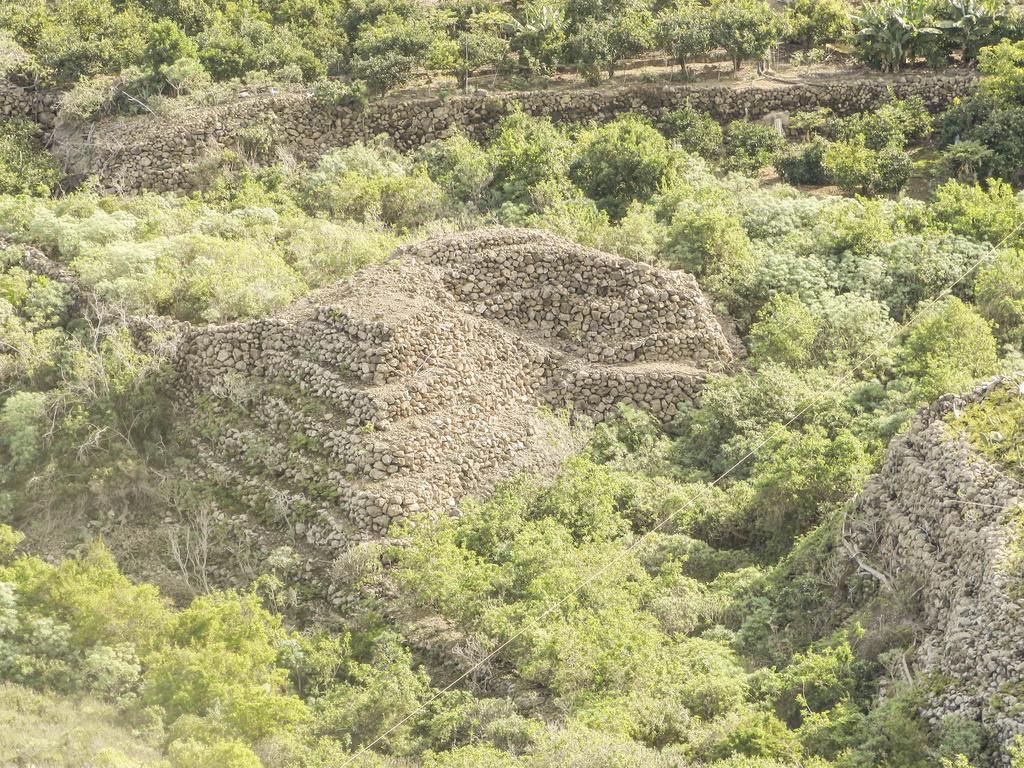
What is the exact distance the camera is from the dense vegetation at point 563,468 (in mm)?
14555

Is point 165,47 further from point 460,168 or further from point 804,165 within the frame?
point 804,165

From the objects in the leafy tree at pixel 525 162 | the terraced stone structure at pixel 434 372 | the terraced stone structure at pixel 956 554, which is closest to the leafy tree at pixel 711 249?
the terraced stone structure at pixel 434 372

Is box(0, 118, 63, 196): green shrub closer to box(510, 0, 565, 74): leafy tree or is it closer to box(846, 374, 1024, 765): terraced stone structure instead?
box(510, 0, 565, 74): leafy tree

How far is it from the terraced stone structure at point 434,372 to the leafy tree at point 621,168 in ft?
12.9

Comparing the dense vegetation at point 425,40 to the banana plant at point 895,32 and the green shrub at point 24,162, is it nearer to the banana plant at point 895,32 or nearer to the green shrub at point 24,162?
the banana plant at point 895,32

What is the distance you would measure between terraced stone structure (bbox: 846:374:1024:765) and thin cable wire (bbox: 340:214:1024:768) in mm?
2284

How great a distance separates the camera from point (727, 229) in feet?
72.3

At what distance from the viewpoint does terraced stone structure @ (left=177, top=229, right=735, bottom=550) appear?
17578 millimetres

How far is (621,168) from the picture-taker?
2442 centimetres

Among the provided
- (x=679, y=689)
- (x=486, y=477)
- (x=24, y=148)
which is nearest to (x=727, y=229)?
(x=486, y=477)

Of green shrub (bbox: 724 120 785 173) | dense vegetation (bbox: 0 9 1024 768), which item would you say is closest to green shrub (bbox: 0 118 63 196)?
dense vegetation (bbox: 0 9 1024 768)

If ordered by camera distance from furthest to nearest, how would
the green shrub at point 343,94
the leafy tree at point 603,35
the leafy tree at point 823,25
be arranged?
the leafy tree at point 823,25 → the leafy tree at point 603,35 → the green shrub at point 343,94

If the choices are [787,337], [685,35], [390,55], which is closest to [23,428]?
[787,337]

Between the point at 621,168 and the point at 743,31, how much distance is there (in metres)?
5.80
